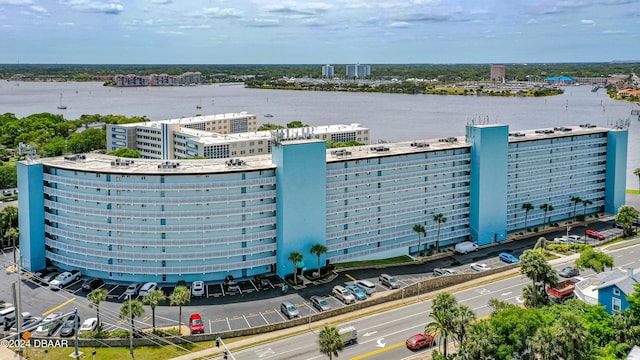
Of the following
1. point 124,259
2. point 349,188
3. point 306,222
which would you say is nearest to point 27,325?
point 124,259

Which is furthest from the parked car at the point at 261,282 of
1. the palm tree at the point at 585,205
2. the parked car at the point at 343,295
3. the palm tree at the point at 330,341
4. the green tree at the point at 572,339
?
the palm tree at the point at 585,205

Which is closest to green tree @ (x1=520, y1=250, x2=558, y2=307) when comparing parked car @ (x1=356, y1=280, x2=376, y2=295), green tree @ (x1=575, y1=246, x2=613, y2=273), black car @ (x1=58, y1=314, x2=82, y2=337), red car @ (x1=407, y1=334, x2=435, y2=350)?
red car @ (x1=407, y1=334, x2=435, y2=350)

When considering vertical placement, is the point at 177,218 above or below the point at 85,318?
above

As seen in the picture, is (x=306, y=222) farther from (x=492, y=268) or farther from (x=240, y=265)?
(x=492, y=268)

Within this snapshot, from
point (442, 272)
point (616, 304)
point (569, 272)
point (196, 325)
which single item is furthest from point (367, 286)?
point (616, 304)

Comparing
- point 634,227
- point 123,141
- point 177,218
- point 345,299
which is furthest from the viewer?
point 123,141
